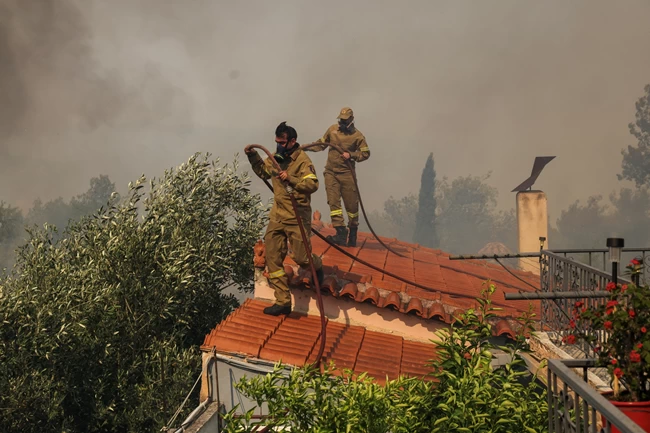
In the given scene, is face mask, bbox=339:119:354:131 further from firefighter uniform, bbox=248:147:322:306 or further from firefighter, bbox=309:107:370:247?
firefighter uniform, bbox=248:147:322:306

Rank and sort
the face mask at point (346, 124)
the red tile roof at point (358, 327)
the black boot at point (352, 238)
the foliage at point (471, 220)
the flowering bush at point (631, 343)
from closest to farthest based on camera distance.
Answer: the flowering bush at point (631, 343), the red tile roof at point (358, 327), the face mask at point (346, 124), the black boot at point (352, 238), the foliage at point (471, 220)

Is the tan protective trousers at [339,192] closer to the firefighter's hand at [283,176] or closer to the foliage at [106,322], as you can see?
the foliage at [106,322]

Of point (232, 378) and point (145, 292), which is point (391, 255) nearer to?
point (145, 292)

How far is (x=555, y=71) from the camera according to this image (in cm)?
10362

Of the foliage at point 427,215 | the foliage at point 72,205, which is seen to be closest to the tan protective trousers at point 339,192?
the foliage at point 427,215

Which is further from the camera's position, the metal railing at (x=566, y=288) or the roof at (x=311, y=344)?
the roof at (x=311, y=344)

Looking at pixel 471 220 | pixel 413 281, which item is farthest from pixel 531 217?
pixel 471 220

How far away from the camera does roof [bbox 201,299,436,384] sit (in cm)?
817

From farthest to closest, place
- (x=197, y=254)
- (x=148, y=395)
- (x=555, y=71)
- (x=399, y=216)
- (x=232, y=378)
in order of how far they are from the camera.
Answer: (x=399, y=216), (x=555, y=71), (x=197, y=254), (x=148, y=395), (x=232, y=378)

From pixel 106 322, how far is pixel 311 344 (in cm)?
418

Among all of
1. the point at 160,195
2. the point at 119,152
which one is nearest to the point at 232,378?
the point at 160,195

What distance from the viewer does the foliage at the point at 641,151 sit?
228 feet

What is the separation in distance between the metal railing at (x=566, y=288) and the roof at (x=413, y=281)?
606 mm

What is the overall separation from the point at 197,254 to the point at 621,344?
379 inches
